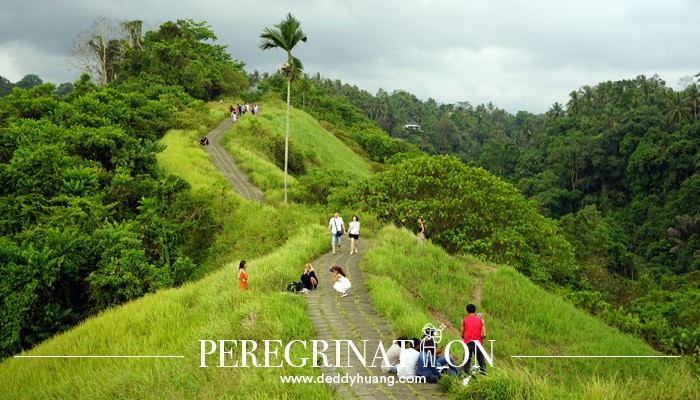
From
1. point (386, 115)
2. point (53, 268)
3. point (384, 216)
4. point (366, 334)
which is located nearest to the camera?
point (366, 334)

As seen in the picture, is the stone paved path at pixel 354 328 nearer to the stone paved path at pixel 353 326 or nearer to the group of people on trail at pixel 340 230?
the stone paved path at pixel 353 326

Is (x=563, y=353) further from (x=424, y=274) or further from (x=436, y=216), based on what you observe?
(x=436, y=216)

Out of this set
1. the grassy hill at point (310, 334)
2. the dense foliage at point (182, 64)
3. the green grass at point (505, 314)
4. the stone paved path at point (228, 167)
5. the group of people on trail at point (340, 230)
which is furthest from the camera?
the dense foliage at point (182, 64)

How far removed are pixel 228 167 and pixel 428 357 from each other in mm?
25254

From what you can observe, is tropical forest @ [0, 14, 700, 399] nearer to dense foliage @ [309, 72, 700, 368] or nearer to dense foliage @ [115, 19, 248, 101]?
dense foliage @ [309, 72, 700, 368]

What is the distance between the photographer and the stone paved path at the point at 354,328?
6402 millimetres

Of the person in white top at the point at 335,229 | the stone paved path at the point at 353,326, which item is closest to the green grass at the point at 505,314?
the stone paved path at the point at 353,326

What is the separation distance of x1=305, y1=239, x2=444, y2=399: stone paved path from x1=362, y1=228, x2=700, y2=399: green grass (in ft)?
1.08

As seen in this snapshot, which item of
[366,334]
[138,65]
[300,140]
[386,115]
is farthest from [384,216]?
[386,115]

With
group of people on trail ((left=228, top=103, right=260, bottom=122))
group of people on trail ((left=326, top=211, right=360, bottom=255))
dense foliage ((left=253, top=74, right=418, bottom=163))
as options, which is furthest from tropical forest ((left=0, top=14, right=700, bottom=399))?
dense foliage ((left=253, top=74, right=418, bottom=163))

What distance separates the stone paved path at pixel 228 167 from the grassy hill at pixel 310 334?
859 centimetres

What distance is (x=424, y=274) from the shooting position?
12906 millimetres

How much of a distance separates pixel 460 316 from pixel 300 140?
31598 mm

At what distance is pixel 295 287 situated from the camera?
1053cm
